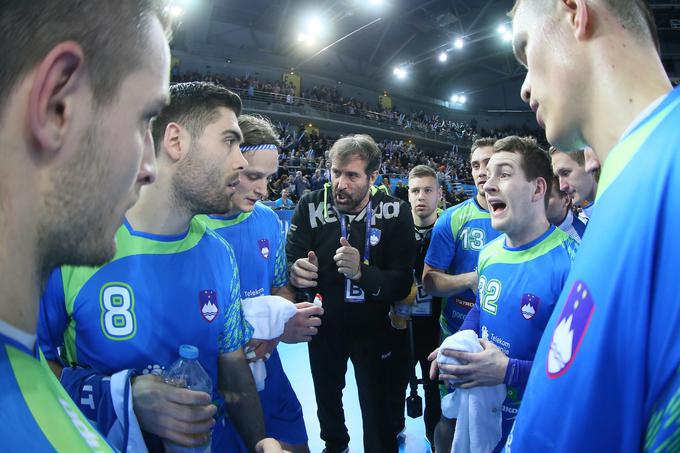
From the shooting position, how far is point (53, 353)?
1431 millimetres

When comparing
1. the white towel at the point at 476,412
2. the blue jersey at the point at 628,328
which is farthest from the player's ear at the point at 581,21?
the white towel at the point at 476,412

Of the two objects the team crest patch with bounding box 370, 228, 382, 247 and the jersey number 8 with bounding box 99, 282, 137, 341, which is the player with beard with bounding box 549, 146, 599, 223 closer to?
the team crest patch with bounding box 370, 228, 382, 247

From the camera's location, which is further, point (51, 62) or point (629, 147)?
point (629, 147)

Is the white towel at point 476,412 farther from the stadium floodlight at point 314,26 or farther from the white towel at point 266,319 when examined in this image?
the stadium floodlight at point 314,26

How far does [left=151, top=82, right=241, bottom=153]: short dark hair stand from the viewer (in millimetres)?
1817

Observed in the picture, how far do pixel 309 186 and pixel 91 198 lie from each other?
458 inches

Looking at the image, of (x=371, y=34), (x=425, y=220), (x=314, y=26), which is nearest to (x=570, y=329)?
(x=425, y=220)

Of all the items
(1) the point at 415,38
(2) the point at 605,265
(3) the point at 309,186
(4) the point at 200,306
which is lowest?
(4) the point at 200,306

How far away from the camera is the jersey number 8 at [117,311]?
1415 mm

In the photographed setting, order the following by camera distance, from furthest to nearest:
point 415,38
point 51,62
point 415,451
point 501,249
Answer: point 415,38 < point 415,451 < point 501,249 < point 51,62

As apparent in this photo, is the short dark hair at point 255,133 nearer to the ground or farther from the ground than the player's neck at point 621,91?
farther from the ground

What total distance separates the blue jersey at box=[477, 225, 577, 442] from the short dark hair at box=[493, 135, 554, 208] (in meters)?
0.34

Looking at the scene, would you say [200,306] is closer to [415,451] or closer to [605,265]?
[605,265]

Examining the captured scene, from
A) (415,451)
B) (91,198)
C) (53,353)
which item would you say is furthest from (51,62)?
(415,451)
